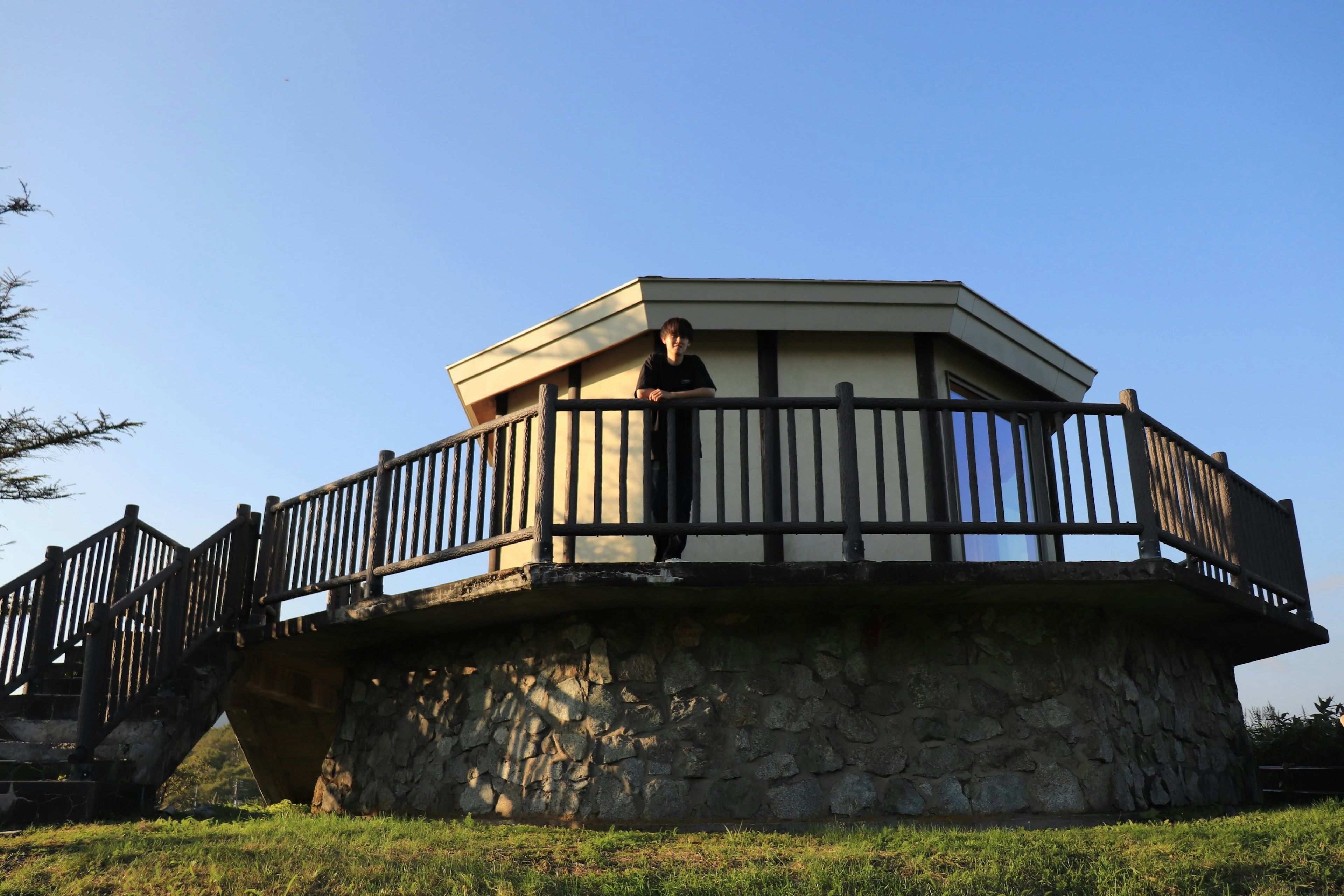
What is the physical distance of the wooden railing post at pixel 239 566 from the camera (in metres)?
9.25

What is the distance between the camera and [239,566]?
9383 mm

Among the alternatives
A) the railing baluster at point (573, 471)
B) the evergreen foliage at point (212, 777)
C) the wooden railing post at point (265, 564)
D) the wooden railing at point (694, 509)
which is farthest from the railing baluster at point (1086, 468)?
the evergreen foliage at point (212, 777)

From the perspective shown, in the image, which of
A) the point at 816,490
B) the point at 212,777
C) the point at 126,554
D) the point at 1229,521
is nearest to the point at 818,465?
the point at 816,490

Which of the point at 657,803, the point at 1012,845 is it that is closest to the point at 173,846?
the point at 657,803

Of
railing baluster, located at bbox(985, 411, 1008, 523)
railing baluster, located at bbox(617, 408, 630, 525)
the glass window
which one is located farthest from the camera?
the glass window

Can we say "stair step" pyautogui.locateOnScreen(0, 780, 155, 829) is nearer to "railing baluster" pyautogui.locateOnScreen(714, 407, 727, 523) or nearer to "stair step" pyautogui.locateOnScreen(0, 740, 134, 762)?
"stair step" pyautogui.locateOnScreen(0, 740, 134, 762)

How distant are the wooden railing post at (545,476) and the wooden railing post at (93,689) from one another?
11.7 feet

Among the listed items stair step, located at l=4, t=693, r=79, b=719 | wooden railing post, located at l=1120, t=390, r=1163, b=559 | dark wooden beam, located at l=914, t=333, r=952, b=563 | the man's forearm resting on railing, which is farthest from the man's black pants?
stair step, located at l=4, t=693, r=79, b=719

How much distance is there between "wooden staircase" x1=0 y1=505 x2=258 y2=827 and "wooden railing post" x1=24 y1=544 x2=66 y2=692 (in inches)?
0.4

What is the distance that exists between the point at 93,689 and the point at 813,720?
530cm

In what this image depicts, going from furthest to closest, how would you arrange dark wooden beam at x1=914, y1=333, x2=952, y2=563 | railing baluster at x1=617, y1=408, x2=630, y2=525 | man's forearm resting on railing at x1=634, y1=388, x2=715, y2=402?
dark wooden beam at x1=914, y1=333, x2=952, y2=563 → man's forearm resting on railing at x1=634, y1=388, x2=715, y2=402 → railing baluster at x1=617, y1=408, x2=630, y2=525

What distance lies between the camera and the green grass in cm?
477

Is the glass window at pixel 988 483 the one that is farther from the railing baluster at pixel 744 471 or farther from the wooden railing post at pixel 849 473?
the railing baluster at pixel 744 471

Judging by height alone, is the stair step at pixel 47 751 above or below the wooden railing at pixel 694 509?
below
